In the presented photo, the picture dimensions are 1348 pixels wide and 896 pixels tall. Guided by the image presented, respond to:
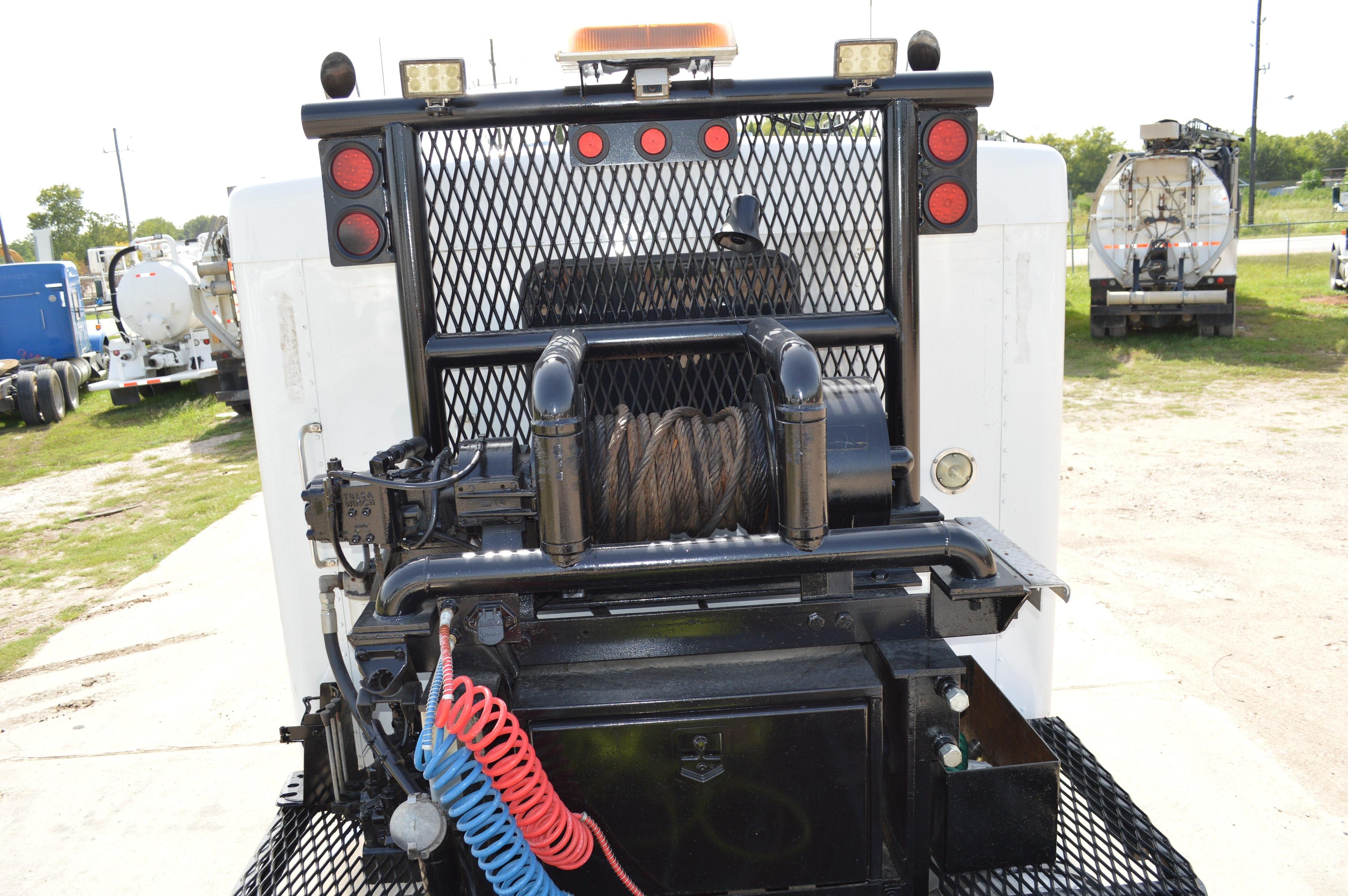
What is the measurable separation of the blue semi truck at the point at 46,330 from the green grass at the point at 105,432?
37 cm

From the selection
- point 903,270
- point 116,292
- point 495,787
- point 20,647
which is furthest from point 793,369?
point 116,292

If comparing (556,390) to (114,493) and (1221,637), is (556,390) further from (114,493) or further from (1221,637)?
(114,493)

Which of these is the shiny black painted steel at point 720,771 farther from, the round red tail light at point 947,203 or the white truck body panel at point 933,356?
the round red tail light at point 947,203

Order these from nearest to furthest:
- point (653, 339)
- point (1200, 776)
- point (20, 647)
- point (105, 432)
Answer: point (653, 339)
point (1200, 776)
point (20, 647)
point (105, 432)

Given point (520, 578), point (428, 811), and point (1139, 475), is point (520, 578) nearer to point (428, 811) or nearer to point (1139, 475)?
point (428, 811)

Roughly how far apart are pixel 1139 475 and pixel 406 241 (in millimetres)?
7260

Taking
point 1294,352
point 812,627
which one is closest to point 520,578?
point 812,627

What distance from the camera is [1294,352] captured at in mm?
13289

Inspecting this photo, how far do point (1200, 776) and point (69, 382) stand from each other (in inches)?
647

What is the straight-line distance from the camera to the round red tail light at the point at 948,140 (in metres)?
2.35

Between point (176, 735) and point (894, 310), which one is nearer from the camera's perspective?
point (894, 310)

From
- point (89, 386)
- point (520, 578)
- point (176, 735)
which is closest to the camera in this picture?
point (520, 578)

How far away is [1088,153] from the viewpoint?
70.6 metres

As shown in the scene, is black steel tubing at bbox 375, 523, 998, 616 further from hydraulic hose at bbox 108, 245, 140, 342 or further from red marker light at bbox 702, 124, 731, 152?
hydraulic hose at bbox 108, 245, 140, 342
